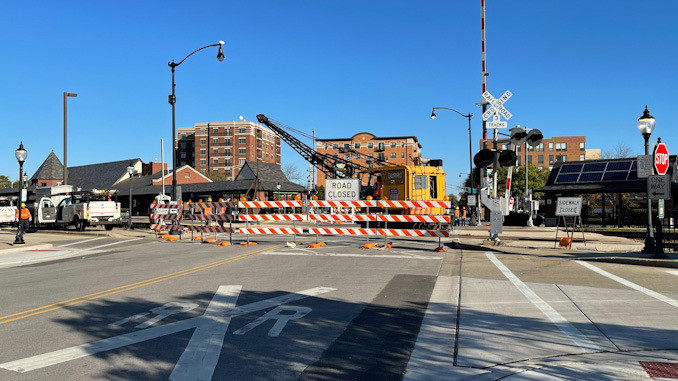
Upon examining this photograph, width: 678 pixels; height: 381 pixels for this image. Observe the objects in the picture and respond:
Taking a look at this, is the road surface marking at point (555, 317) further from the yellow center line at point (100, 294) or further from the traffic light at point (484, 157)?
the yellow center line at point (100, 294)

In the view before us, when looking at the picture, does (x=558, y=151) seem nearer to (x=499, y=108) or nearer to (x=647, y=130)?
(x=499, y=108)

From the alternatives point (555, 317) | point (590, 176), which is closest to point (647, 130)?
point (555, 317)

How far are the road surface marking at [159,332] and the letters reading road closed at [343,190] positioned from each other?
32.1ft

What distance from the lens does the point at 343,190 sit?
19.2 m

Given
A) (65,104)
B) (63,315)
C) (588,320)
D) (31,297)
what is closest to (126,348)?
(63,315)

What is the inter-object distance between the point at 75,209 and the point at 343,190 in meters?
17.8

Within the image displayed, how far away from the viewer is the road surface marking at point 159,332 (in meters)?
5.40

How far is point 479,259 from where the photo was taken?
571 inches

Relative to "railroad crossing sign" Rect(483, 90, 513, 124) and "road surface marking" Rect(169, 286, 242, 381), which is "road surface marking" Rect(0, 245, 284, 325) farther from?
"railroad crossing sign" Rect(483, 90, 513, 124)

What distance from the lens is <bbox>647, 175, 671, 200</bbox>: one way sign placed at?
1316cm

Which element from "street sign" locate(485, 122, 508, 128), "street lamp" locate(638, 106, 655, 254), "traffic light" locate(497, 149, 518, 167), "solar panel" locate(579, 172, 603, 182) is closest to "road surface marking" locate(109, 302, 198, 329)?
"street sign" locate(485, 122, 508, 128)

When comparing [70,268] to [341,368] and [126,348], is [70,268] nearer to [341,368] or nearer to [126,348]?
[126,348]

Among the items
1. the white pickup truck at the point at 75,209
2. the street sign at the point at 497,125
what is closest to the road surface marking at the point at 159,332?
the street sign at the point at 497,125

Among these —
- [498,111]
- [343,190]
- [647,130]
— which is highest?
[498,111]
